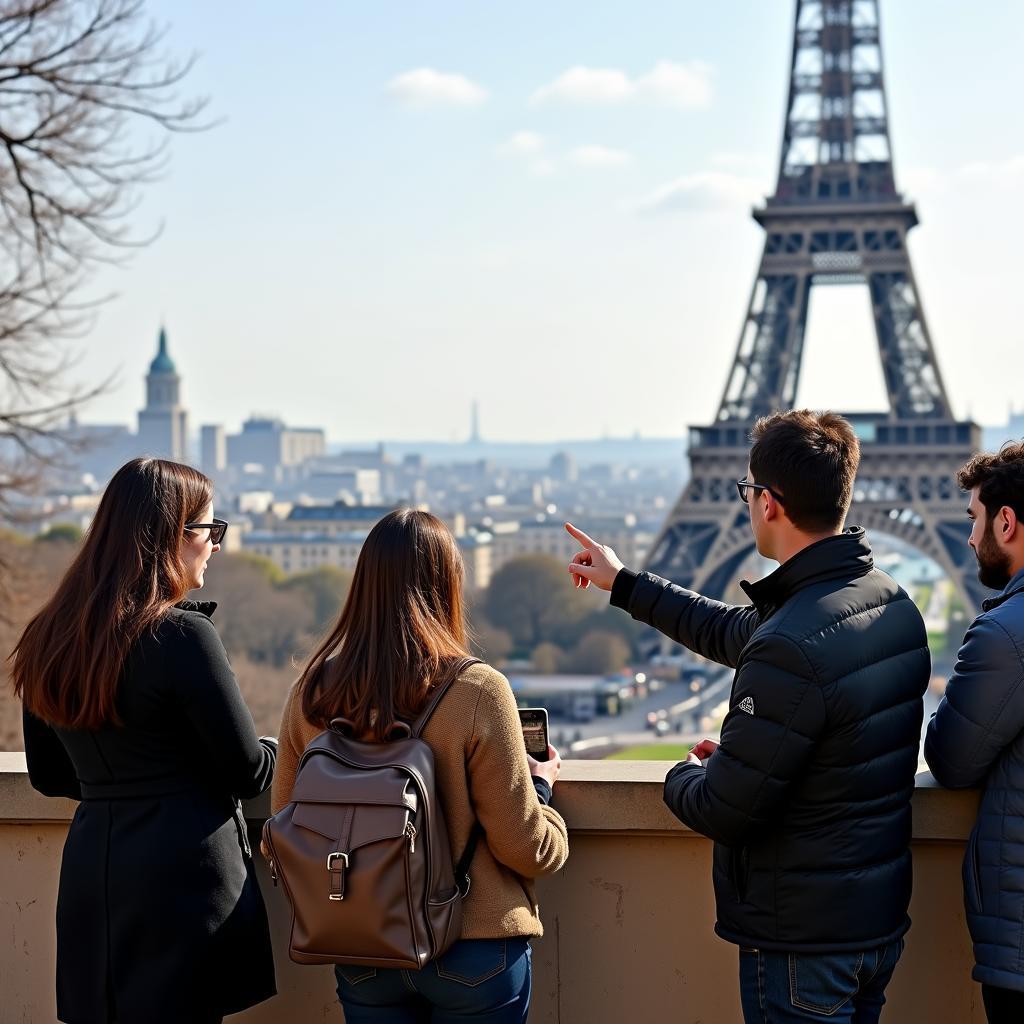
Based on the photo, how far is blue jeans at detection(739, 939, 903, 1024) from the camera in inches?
131

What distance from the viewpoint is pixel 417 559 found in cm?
328

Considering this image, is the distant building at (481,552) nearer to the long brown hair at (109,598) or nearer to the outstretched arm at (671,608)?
the outstretched arm at (671,608)

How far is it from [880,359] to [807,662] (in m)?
40.2

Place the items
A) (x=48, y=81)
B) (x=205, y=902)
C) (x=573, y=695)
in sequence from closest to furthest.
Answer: (x=205, y=902) → (x=48, y=81) → (x=573, y=695)

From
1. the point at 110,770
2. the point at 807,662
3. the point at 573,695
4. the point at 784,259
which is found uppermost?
the point at 784,259

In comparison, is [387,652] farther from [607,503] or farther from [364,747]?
[607,503]

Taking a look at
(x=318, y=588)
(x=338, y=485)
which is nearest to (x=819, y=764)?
(x=318, y=588)

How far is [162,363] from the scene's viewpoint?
182 m

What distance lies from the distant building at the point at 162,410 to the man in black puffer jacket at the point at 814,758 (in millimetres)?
166197

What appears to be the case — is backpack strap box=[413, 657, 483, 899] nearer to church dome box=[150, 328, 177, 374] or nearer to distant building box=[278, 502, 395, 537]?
distant building box=[278, 502, 395, 537]

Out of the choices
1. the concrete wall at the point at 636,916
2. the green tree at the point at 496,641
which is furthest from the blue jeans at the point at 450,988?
the green tree at the point at 496,641

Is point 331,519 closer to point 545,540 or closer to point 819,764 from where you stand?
point 545,540

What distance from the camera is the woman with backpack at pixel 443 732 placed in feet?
10.6

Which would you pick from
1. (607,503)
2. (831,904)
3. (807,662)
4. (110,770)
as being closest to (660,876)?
(831,904)
